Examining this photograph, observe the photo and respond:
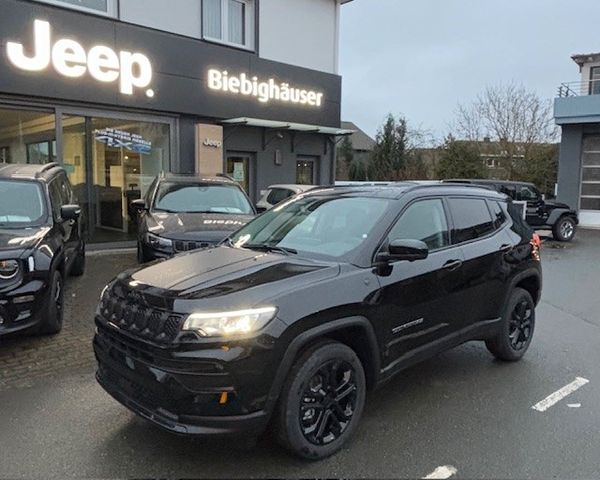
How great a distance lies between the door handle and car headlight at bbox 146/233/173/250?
13.2 ft

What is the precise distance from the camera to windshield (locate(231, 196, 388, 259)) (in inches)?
149

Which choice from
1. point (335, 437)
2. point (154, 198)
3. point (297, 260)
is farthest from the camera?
point (154, 198)

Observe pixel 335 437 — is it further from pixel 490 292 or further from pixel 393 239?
pixel 490 292

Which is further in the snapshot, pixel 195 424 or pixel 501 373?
pixel 501 373

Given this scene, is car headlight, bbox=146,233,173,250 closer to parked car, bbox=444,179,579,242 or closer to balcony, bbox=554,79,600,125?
parked car, bbox=444,179,579,242

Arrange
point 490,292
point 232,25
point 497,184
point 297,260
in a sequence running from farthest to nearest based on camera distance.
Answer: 1. point 497,184
2. point 232,25
3. point 490,292
4. point 297,260

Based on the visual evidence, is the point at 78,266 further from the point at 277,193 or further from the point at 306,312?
the point at 306,312

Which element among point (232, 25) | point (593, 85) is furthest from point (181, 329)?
point (593, 85)

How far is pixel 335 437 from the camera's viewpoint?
128 inches

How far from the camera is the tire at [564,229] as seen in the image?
15.0 meters

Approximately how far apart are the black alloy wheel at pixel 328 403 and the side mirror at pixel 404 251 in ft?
2.61

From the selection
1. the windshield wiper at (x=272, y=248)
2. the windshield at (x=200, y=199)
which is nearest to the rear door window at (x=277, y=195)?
the windshield at (x=200, y=199)

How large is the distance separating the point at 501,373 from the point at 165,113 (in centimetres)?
944

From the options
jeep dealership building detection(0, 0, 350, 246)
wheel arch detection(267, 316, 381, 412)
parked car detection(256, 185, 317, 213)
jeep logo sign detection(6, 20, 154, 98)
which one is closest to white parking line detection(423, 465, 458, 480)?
wheel arch detection(267, 316, 381, 412)
